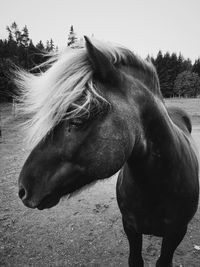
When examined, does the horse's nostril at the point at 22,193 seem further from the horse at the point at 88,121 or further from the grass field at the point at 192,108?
the grass field at the point at 192,108

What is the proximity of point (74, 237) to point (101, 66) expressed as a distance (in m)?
3.32

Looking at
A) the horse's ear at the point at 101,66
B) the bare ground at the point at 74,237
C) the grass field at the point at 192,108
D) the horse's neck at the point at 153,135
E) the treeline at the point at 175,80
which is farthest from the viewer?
the treeline at the point at 175,80

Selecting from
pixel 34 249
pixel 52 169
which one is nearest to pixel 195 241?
pixel 34 249

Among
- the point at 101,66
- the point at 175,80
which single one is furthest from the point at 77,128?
the point at 175,80

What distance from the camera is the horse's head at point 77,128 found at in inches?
51.8

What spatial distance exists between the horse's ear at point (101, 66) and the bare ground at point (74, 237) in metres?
2.82

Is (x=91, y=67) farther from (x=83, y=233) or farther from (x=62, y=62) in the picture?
(x=83, y=233)

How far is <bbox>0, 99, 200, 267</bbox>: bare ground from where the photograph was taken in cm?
322

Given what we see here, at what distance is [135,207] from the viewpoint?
6.68ft

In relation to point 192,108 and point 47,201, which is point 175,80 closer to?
point 192,108

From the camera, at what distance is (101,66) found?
1.30 metres

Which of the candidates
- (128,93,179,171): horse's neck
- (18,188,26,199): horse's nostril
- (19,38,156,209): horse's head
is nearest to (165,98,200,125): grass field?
(128,93,179,171): horse's neck

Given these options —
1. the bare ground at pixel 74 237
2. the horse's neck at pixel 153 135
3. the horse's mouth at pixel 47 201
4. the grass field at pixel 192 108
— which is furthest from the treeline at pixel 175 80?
the horse's mouth at pixel 47 201

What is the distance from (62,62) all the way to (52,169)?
709mm
